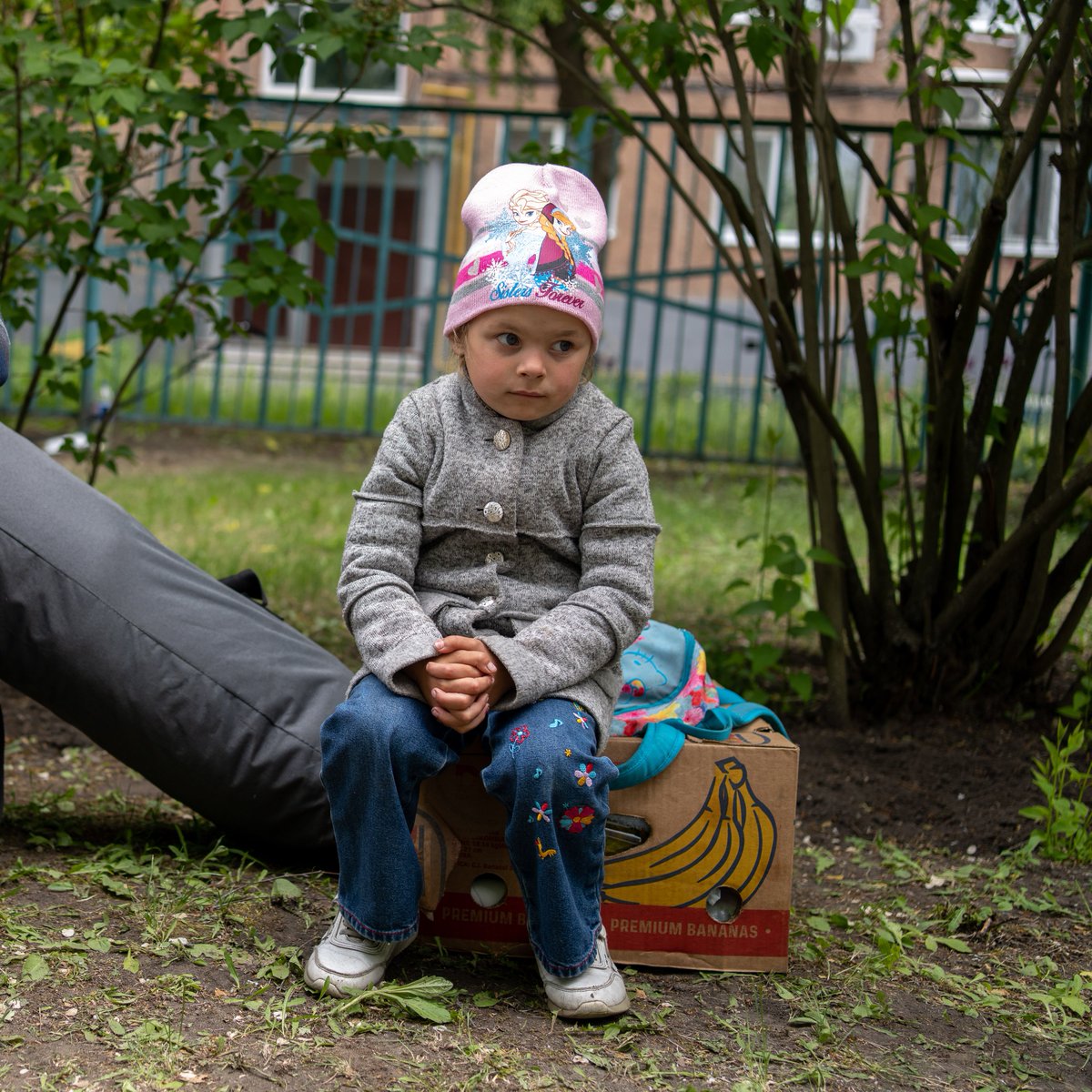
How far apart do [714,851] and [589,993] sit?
35 cm

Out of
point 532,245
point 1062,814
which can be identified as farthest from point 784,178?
point 532,245

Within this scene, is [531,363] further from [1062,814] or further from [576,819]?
[1062,814]

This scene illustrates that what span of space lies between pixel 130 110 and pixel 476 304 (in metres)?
1.41

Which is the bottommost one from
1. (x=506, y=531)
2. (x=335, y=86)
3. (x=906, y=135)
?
(x=506, y=531)

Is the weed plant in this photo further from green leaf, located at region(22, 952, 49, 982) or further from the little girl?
green leaf, located at region(22, 952, 49, 982)

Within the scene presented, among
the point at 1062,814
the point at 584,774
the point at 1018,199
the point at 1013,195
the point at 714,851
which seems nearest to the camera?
the point at 584,774

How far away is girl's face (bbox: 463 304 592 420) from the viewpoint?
212cm

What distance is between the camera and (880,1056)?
2.02 meters

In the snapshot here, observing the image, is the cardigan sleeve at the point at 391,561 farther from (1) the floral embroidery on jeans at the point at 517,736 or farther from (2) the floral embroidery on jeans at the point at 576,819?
(2) the floral embroidery on jeans at the point at 576,819

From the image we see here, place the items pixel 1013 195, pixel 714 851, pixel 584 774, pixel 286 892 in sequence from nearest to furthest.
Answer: pixel 584 774 → pixel 714 851 → pixel 286 892 → pixel 1013 195

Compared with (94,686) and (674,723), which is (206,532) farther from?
(674,723)

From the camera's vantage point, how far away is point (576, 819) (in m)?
1.99

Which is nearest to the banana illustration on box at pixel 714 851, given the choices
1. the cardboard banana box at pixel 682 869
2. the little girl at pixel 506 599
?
the cardboard banana box at pixel 682 869

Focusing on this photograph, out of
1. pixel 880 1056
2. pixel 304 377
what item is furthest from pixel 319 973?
pixel 304 377
